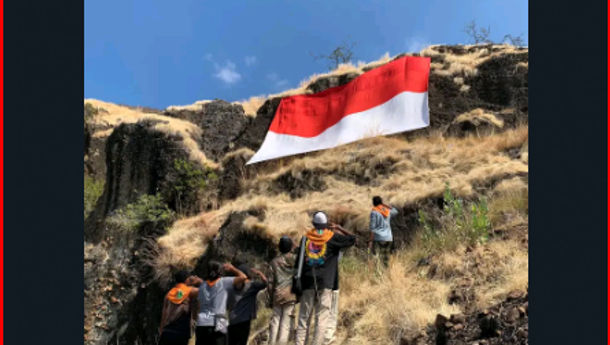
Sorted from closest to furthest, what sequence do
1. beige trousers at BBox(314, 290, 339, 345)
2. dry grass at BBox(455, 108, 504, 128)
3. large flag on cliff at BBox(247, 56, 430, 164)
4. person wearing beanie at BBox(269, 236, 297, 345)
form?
1. beige trousers at BBox(314, 290, 339, 345)
2. person wearing beanie at BBox(269, 236, 297, 345)
3. dry grass at BBox(455, 108, 504, 128)
4. large flag on cliff at BBox(247, 56, 430, 164)

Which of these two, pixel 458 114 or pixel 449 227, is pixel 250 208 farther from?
pixel 458 114

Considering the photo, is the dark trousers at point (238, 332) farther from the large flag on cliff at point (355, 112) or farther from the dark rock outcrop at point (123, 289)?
the large flag on cliff at point (355, 112)

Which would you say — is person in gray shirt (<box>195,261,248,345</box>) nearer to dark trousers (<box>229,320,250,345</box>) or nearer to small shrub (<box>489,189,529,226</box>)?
dark trousers (<box>229,320,250,345</box>)

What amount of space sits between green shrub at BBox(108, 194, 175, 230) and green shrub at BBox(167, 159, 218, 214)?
1.58ft

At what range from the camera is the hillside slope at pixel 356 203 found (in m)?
7.03

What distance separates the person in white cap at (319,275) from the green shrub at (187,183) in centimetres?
1181

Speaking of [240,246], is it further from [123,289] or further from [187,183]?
[187,183]

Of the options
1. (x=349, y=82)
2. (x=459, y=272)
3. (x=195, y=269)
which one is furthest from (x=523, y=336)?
(x=349, y=82)

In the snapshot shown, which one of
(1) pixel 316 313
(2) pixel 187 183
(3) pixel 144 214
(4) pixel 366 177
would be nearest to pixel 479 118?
(4) pixel 366 177

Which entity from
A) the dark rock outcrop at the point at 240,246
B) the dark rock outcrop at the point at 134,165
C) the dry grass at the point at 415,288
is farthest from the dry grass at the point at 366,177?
the dark rock outcrop at the point at 134,165

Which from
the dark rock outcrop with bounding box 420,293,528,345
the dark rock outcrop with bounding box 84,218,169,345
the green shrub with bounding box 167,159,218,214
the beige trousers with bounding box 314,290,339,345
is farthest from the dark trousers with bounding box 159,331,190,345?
the green shrub with bounding box 167,159,218,214

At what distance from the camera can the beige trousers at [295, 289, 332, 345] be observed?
6.04m

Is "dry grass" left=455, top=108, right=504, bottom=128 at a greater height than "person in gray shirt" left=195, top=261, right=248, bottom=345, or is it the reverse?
"dry grass" left=455, top=108, right=504, bottom=128

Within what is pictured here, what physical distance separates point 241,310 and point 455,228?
3928mm
